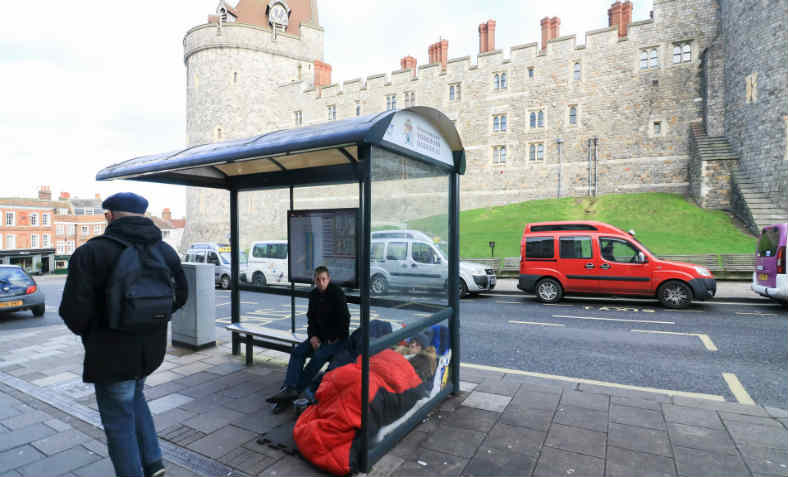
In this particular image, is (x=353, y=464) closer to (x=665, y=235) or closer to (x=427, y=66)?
(x=665, y=235)

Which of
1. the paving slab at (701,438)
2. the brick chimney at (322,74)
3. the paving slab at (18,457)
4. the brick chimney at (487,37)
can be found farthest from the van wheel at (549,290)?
the brick chimney at (322,74)

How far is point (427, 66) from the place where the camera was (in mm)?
38219

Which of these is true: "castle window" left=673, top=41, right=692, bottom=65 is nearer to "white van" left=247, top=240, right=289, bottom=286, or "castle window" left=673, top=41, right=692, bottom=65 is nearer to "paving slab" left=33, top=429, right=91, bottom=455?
"white van" left=247, top=240, right=289, bottom=286

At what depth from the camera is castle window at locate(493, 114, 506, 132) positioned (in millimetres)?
35875

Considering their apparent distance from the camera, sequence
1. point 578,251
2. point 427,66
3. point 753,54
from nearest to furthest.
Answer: point 578,251
point 753,54
point 427,66

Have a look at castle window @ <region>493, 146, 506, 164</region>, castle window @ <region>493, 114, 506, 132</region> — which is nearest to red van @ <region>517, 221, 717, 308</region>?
castle window @ <region>493, 146, 506, 164</region>

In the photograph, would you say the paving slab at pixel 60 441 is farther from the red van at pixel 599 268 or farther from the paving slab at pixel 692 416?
the red van at pixel 599 268

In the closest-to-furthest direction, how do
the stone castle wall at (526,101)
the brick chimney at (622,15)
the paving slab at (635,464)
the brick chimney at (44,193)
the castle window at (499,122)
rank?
the paving slab at (635,464)
the stone castle wall at (526,101)
the brick chimney at (622,15)
the castle window at (499,122)
the brick chimney at (44,193)

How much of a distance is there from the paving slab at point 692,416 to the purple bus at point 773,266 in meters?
7.84

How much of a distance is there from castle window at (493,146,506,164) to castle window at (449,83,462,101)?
586 centimetres

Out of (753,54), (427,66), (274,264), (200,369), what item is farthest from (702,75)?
(200,369)

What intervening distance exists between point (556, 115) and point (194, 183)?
109ft

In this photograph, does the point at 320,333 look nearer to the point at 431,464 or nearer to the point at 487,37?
the point at 431,464

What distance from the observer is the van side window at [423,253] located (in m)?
4.02
